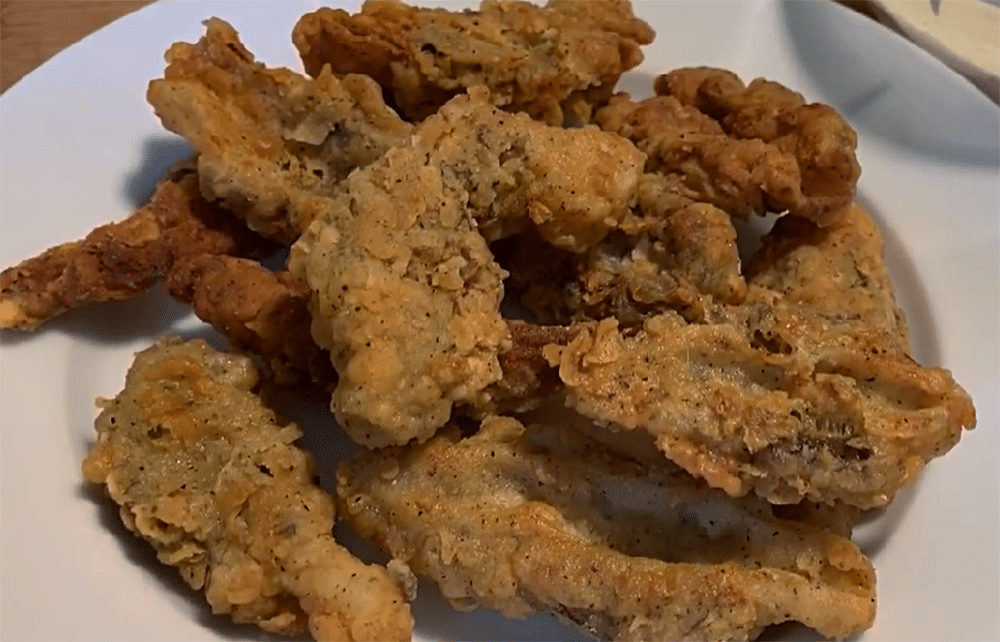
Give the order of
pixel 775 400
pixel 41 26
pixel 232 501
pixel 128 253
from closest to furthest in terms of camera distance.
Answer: pixel 775 400 < pixel 232 501 < pixel 128 253 < pixel 41 26

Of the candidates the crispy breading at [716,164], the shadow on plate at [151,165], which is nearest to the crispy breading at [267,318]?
the shadow on plate at [151,165]

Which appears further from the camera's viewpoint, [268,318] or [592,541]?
[268,318]

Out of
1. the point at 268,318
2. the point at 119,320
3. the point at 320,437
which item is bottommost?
the point at 320,437

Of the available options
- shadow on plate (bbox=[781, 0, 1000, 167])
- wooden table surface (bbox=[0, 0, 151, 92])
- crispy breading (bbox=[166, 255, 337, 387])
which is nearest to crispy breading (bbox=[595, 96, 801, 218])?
shadow on plate (bbox=[781, 0, 1000, 167])

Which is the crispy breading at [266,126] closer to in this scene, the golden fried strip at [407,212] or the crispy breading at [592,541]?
the golden fried strip at [407,212]

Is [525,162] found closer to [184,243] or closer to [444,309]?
[444,309]

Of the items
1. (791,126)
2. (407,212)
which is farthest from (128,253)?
(791,126)

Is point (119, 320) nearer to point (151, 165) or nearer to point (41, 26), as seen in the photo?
point (151, 165)

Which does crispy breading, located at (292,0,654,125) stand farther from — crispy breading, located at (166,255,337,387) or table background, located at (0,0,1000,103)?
table background, located at (0,0,1000,103)
